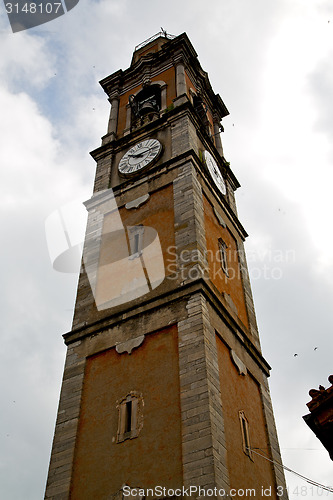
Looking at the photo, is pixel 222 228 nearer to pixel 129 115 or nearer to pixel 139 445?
pixel 129 115

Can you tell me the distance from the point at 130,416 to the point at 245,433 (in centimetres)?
282

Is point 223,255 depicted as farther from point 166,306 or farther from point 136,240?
point 166,306

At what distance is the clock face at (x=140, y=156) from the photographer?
66.5 feet

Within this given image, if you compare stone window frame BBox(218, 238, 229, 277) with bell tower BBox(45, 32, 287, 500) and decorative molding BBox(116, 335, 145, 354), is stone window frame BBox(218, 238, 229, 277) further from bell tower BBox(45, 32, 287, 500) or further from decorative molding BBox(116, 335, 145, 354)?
decorative molding BBox(116, 335, 145, 354)

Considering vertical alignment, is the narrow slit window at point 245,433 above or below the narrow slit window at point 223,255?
below

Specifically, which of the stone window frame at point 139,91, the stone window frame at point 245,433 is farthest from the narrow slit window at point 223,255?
the stone window frame at point 139,91

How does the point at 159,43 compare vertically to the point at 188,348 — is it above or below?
above

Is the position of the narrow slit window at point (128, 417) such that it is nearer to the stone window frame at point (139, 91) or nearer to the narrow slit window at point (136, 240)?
the narrow slit window at point (136, 240)

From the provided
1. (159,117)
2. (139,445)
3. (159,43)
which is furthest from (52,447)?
(159,43)

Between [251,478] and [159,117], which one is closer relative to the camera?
[251,478]

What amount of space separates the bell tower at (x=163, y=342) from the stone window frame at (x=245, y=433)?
4 centimetres

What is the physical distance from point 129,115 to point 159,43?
6516 millimetres

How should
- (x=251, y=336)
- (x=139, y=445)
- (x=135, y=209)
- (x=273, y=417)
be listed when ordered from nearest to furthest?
(x=139, y=445) → (x=273, y=417) → (x=251, y=336) → (x=135, y=209)

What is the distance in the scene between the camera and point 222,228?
64.4ft
